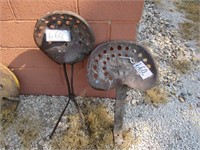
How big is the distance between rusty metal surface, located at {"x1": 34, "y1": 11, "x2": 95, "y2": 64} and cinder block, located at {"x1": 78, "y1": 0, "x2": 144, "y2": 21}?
7 cm

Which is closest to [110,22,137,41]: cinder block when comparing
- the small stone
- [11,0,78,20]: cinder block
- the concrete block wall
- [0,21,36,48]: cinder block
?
the concrete block wall

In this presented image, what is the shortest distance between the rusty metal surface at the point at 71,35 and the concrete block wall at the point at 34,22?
0.07 m

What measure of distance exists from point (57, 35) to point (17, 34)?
28 cm

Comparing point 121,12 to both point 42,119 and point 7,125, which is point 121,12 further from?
point 7,125

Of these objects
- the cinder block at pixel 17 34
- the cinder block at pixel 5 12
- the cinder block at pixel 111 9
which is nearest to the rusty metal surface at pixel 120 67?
the cinder block at pixel 111 9

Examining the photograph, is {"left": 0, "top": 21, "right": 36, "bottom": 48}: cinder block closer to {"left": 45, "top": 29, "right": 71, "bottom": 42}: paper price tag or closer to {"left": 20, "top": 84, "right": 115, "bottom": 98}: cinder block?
{"left": 45, "top": 29, "right": 71, "bottom": 42}: paper price tag

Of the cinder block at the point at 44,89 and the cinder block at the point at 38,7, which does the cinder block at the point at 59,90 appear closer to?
the cinder block at the point at 44,89

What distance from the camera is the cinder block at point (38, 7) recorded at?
1276 mm

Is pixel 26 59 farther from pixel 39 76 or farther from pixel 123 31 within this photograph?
pixel 123 31

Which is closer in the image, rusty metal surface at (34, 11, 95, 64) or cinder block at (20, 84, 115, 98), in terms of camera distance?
rusty metal surface at (34, 11, 95, 64)

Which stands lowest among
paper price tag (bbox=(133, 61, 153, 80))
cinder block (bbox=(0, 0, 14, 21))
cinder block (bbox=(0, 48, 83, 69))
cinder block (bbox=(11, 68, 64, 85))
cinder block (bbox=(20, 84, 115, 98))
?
cinder block (bbox=(20, 84, 115, 98))

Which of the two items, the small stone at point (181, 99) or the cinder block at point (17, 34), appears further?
the small stone at point (181, 99)

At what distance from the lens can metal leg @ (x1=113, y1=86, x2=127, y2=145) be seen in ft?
4.61

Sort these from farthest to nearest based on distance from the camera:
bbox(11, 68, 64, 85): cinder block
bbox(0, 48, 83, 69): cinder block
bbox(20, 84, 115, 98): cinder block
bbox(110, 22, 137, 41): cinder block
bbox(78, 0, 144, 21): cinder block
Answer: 1. bbox(20, 84, 115, 98): cinder block
2. bbox(11, 68, 64, 85): cinder block
3. bbox(0, 48, 83, 69): cinder block
4. bbox(110, 22, 137, 41): cinder block
5. bbox(78, 0, 144, 21): cinder block
